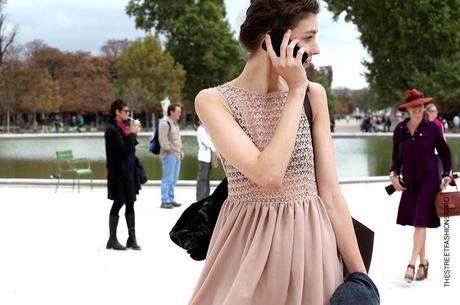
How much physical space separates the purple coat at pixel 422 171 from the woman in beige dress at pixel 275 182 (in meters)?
4.38

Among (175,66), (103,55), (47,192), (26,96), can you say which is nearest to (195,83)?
(175,66)

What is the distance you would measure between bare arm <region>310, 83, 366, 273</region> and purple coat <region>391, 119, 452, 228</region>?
4.37 m

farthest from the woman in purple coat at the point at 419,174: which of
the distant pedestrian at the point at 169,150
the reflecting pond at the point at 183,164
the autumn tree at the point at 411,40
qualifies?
the autumn tree at the point at 411,40

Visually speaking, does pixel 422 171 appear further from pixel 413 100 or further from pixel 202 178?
pixel 202 178

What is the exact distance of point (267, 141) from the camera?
1.96m

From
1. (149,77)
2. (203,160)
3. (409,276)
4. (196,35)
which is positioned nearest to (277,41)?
(409,276)

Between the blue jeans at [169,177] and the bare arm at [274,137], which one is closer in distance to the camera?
the bare arm at [274,137]

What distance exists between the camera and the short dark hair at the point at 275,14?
191 cm

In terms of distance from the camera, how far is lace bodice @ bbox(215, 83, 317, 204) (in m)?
1.94

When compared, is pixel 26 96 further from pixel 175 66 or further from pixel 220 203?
pixel 220 203

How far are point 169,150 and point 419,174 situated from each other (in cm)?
604

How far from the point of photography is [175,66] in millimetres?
54188

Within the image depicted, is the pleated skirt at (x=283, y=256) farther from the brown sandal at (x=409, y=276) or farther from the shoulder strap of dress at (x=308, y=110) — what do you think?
the brown sandal at (x=409, y=276)

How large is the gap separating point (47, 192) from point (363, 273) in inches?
514
